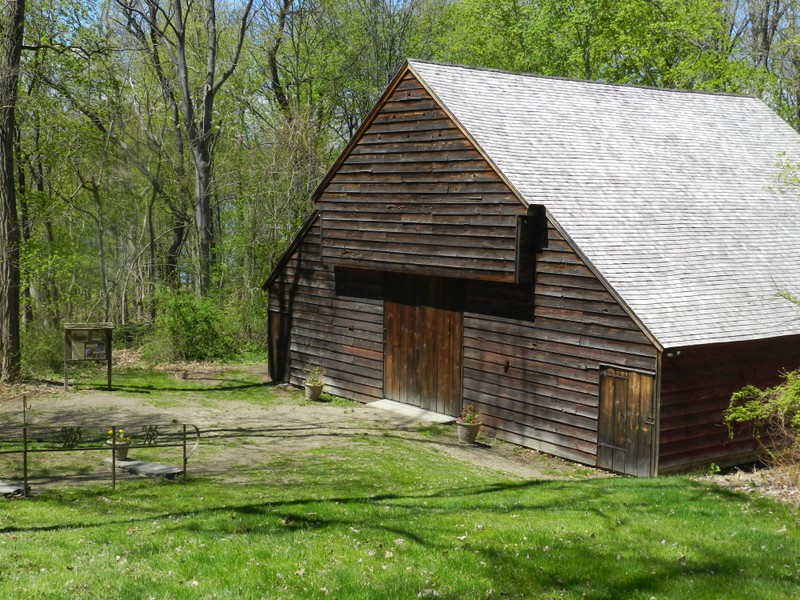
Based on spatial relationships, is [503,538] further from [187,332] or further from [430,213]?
[187,332]

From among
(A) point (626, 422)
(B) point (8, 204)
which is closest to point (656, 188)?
(A) point (626, 422)

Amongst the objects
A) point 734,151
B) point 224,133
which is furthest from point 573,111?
point 224,133

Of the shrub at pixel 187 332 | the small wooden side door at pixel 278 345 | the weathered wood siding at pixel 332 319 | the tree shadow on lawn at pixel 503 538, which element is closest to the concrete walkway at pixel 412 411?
the weathered wood siding at pixel 332 319

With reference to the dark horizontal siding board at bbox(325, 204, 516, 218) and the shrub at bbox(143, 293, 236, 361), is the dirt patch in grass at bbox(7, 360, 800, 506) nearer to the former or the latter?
the dark horizontal siding board at bbox(325, 204, 516, 218)

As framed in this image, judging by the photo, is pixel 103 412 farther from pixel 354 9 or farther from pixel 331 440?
pixel 354 9

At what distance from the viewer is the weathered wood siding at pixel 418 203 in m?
20.1

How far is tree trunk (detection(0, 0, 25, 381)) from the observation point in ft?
78.4

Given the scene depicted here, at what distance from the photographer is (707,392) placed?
1809cm

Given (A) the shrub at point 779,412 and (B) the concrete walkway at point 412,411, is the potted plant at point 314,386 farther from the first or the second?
(A) the shrub at point 779,412

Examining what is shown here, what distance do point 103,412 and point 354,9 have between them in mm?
32477

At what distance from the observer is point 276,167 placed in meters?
34.5

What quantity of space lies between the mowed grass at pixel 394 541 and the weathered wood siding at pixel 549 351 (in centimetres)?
310

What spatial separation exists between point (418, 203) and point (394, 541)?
12.1 metres

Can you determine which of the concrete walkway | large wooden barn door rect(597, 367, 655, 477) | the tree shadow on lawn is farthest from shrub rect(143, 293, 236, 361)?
the tree shadow on lawn
